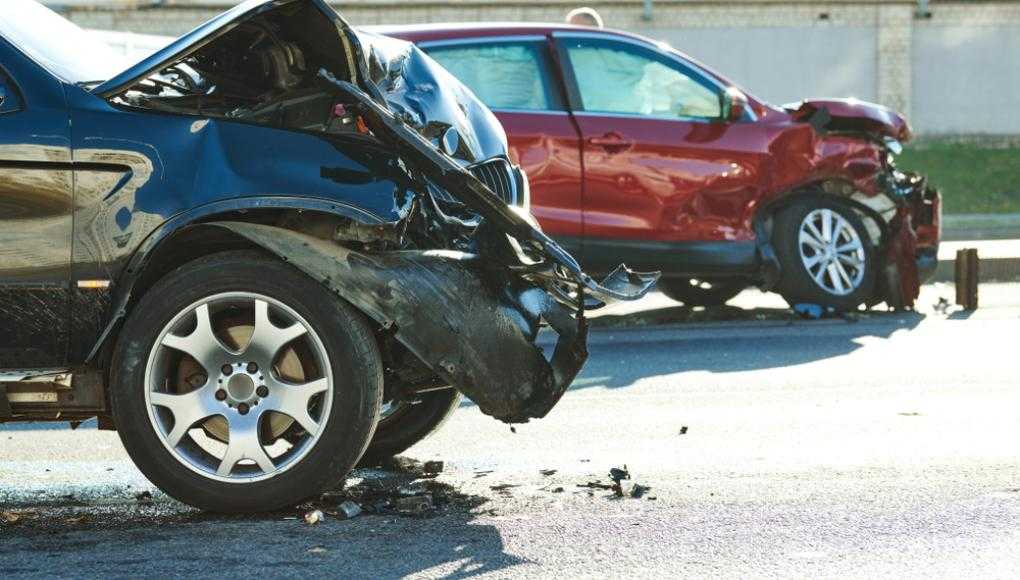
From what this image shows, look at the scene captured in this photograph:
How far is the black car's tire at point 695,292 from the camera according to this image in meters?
12.4

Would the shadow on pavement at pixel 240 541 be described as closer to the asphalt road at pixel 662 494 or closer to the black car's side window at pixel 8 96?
the asphalt road at pixel 662 494

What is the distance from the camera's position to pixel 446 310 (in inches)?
216

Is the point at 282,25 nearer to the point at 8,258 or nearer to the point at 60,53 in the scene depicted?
the point at 60,53

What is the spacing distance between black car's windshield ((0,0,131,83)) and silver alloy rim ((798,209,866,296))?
5910 mm

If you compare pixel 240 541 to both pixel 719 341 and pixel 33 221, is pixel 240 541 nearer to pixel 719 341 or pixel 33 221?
pixel 33 221

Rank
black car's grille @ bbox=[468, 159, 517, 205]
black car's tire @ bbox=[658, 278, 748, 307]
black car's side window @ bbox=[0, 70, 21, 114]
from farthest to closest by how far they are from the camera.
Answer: black car's tire @ bbox=[658, 278, 748, 307] → black car's grille @ bbox=[468, 159, 517, 205] → black car's side window @ bbox=[0, 70, 21, 114]

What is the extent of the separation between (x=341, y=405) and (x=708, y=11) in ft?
89.6

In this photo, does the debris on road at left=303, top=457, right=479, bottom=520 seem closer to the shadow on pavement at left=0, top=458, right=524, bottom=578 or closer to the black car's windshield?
the shadow on pavement at left=0, top=458, right=524, bottom=578

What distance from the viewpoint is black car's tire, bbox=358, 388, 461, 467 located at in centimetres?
649

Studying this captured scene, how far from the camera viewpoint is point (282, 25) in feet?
19.0

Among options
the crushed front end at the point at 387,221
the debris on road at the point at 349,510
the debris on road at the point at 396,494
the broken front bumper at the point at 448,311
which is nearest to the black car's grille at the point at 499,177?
the crushed front end at the point at 387,221

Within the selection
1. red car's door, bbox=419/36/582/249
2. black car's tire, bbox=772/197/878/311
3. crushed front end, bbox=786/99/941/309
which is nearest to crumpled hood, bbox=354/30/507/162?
red car's door, bbox=419/36/582/249

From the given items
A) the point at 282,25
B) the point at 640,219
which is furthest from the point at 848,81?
the point at 282,25

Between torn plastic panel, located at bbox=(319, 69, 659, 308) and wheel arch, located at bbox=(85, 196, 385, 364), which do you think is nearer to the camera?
wheel arch, located at bbox=(85, 196, 385, 364)
